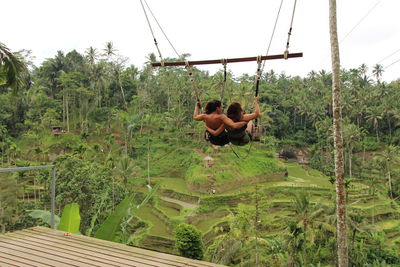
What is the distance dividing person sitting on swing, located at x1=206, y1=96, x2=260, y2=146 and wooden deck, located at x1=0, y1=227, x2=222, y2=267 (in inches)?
56.7

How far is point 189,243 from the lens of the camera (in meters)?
14.8

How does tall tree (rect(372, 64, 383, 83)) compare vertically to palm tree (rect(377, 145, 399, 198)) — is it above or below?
above

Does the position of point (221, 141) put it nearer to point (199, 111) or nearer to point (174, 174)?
point (199, 111)

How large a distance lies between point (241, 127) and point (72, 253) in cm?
210

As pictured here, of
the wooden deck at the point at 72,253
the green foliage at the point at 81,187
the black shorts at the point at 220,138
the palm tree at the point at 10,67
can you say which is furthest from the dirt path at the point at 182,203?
the wooden deck at the point at 72,253

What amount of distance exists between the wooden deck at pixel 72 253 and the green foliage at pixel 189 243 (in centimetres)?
1204

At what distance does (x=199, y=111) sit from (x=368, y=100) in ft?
150

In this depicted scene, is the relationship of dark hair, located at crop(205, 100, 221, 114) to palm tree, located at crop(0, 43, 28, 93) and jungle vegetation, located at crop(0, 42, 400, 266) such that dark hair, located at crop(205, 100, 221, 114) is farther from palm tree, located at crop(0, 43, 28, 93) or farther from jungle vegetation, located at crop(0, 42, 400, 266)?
palm tree, located at crop(0, 43, 28, 93)

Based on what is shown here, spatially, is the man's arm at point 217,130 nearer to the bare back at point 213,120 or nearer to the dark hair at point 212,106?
the bare back at point 213,120

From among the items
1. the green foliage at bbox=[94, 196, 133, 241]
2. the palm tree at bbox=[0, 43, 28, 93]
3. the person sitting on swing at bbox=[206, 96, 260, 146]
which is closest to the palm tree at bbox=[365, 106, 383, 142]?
the person sitting on swing at bbox=[206, 96, 260, 146]

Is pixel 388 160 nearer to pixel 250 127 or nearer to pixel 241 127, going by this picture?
pixel 250 127

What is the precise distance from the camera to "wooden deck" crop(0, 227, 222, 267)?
269 centimetres

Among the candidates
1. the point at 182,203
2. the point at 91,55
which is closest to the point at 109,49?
the point at 91,55

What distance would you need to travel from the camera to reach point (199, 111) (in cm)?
414
